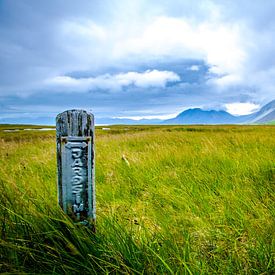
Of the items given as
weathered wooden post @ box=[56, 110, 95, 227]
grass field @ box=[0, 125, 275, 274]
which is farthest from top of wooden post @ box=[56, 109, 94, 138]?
grass field @ box=[0, 125, 275, 274]

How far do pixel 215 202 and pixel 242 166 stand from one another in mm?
1513

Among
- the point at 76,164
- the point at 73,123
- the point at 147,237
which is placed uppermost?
the point at 73,123

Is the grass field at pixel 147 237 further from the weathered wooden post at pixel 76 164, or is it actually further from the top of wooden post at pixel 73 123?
the top of wooden post at pixel 73 123

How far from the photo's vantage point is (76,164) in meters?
1.89

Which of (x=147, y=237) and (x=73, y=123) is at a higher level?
(x=73, y=123)

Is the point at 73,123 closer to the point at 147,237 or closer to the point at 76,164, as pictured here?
the point at 76,164

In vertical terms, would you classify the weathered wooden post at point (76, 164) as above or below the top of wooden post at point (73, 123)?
below

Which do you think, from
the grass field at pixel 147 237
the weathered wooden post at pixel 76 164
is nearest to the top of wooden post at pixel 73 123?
the weathered wooden post at pixel 76 164

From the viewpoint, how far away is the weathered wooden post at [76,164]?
1.85 metres

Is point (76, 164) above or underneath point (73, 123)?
underneath

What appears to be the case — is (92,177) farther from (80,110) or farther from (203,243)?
(203,243)

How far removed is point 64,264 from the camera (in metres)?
1.64

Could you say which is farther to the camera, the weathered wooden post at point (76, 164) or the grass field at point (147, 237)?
the weathered wooden post at point (76, 164)

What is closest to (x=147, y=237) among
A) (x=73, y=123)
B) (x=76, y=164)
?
(x=76, y=164)
